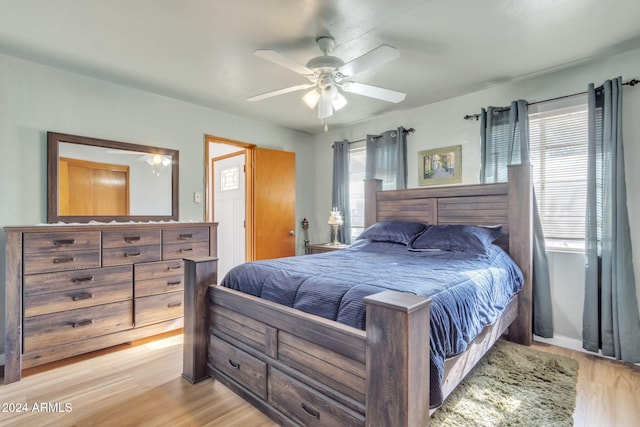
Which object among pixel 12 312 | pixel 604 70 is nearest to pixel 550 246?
pixel 604 70

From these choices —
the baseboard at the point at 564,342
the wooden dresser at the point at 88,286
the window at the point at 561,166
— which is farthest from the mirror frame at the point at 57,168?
the baseboard at the point at 564,342

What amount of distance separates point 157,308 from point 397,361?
102 inches

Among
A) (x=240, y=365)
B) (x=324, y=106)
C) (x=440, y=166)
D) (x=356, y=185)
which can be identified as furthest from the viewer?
(x=356, y=185)

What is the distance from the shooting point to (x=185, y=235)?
319 cm

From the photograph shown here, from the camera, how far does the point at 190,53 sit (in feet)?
8.17

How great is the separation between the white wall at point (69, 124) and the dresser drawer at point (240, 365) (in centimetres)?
182

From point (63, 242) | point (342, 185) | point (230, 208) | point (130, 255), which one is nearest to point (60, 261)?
point (63, 242)

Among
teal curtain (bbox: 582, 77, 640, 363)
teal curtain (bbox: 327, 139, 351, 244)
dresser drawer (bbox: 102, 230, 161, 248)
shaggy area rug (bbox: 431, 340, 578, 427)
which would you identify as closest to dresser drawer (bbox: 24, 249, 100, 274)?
dresser drawer (bbox: 102, 230, 161, 248)

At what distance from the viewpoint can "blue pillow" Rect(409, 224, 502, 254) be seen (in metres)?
2.66

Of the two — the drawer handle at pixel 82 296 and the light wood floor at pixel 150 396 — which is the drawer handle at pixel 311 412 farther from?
the drawer handle at pixel 82 296

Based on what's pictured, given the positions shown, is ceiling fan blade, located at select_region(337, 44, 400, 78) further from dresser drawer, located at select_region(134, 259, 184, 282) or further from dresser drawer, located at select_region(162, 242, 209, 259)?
dresser drawer, located at select_region(134, 259, 184, 282)

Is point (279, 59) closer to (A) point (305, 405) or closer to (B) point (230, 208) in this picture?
(A) point (305, 405)

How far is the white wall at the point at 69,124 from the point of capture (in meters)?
2.55

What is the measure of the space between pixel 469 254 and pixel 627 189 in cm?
133
